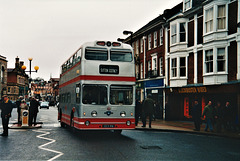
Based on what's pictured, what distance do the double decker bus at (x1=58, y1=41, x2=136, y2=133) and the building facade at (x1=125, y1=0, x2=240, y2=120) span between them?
9.52m

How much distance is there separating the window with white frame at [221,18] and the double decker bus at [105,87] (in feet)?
35.4

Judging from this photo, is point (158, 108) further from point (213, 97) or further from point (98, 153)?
point (98, 153)

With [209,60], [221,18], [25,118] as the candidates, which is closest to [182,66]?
[209,60]

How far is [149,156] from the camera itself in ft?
29.9

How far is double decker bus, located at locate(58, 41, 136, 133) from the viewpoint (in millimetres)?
12820

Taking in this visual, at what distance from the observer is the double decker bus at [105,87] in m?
12.8

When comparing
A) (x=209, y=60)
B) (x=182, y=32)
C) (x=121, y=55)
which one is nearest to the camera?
(x=121, y=55)

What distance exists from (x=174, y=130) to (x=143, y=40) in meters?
20.5

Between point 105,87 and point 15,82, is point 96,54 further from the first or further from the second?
point 15,82

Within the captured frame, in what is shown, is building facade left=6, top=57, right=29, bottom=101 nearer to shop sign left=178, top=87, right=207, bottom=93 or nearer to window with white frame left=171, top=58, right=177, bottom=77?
window with white frame left=171, top=58, right=177, bottom=77

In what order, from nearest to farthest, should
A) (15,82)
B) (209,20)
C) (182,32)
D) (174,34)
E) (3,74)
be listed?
(209,20) → (182,32) → (174,34) → (3,74) → (15,82)

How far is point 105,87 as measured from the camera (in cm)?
1295

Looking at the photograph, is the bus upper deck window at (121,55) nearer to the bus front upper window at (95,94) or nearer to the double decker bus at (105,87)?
the double decker bus at (105,87)

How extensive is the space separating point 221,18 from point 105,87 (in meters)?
12.6
